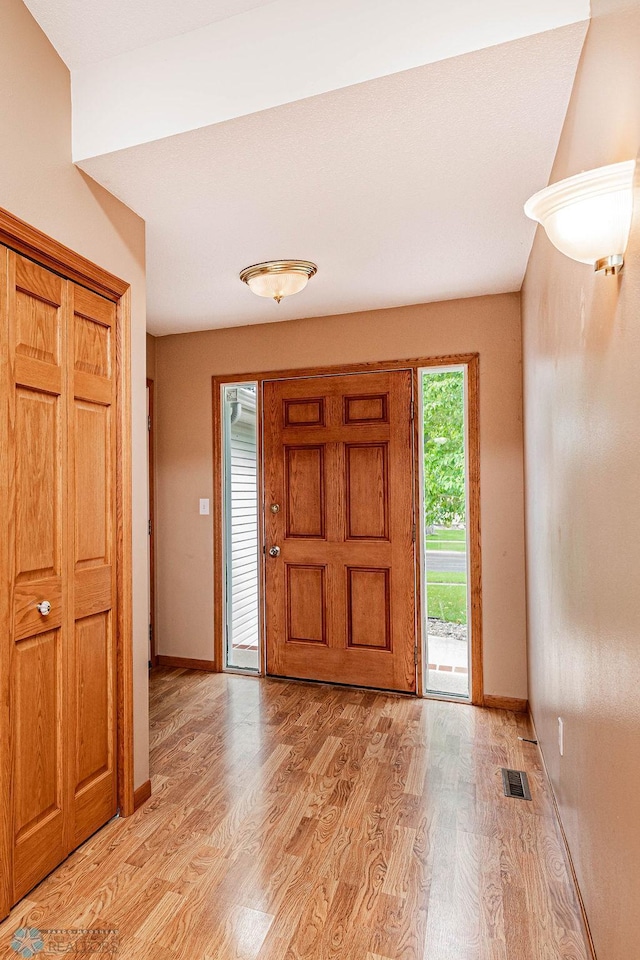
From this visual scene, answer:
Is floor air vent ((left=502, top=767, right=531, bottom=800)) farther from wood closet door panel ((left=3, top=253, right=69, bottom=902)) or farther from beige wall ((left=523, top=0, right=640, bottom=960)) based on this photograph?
wood closet door panel ((left=3, top=253, right=69, bottom=902))

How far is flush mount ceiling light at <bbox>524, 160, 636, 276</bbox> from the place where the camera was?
966mm

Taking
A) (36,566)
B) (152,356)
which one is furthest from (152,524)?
(36,566)

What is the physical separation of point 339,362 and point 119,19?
214 centimetres

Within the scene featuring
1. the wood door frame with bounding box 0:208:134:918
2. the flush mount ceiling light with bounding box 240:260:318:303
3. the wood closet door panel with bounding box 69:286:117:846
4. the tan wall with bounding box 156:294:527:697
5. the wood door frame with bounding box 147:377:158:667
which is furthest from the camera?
the wood door frame with bounding box 147:377:158:667

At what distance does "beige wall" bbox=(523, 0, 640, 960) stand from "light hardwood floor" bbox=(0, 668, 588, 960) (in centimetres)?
26

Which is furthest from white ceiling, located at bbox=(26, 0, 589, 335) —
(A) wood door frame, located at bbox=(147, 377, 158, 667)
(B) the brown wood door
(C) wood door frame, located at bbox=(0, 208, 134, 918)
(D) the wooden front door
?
(A) wood door frame, located at bbox=(147, 377, 158, 667)

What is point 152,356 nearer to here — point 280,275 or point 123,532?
point 280,275

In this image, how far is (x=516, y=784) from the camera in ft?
7.80

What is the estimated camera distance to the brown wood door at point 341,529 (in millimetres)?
3453

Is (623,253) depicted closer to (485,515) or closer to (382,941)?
(382,941)

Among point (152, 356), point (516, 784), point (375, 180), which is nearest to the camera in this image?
point (375, 180)

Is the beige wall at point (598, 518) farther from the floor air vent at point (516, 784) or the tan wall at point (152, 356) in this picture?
the tan wall at point (152, 356)

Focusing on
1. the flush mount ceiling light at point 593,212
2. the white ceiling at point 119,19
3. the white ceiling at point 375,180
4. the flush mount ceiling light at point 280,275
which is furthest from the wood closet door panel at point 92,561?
the flush mount ceiling light at point 593,212

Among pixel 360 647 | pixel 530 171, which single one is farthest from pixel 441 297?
pixel 360 647
